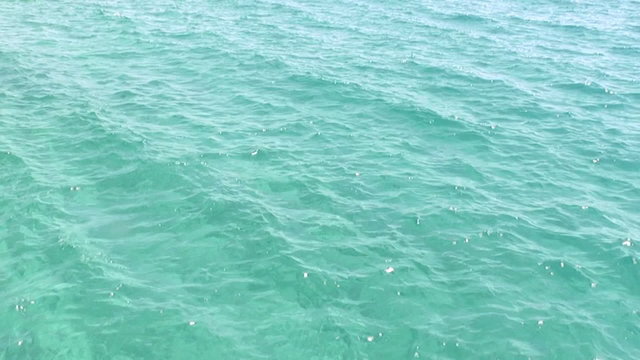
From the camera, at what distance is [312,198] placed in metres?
31.3

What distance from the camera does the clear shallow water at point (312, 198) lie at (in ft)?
76.2

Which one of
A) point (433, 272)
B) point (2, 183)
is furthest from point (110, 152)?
point (433, 272)

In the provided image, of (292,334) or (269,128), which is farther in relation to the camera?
(269,128)

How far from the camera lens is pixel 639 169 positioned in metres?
35.9

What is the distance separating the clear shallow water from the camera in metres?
23.2

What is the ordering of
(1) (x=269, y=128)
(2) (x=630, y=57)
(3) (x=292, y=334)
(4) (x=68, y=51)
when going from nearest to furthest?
(3) (x=292, y=334), (1) (x=269, y=128), (4) (x=68, y=51), (2) (x=630, y=57)

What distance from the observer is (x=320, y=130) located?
38.6m

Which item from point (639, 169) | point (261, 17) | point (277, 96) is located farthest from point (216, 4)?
point (639, 169)

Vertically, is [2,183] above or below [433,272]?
below

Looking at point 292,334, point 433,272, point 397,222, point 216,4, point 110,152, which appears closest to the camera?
point 292,334

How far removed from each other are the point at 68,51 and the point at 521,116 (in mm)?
38080

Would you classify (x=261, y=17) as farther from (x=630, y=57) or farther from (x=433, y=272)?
(x=433, y=272)

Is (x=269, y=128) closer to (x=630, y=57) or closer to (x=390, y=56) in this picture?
(x=390, y=56)

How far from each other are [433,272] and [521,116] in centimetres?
2048
